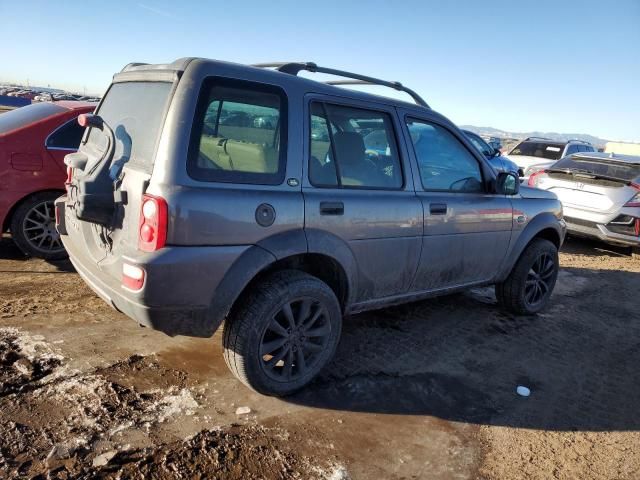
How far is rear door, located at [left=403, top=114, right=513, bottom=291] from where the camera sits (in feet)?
12.6

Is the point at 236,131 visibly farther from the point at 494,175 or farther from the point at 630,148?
the point at 630,148

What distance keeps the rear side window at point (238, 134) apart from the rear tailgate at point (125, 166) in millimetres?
234

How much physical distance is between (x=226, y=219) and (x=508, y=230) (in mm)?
2884

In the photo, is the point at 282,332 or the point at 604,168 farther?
the point at 604,168

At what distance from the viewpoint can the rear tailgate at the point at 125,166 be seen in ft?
8.91

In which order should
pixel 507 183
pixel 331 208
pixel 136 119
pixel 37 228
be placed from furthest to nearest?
pixel 37 228, pixel 507 183, pixel 331 208, pixel 136 119

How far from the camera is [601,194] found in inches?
309

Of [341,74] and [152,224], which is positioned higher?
[341,74]

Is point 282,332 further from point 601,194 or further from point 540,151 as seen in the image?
point 540,151

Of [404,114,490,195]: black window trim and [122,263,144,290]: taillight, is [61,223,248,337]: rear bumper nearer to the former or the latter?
[122,263,144,290]: taillight

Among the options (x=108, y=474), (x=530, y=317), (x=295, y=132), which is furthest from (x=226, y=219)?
(x=530, y=317)

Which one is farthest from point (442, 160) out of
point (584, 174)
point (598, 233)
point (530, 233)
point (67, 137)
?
point (584, 174)

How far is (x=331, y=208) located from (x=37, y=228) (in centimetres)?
360

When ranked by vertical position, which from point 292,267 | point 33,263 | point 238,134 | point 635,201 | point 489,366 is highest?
point 238,134
